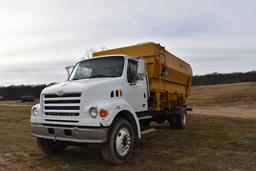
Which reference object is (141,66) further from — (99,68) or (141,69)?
(99,68)

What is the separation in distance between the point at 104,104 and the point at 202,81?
99234mm

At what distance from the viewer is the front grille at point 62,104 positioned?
7938 mm

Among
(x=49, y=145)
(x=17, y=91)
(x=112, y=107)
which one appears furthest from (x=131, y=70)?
(x=17, y=91)

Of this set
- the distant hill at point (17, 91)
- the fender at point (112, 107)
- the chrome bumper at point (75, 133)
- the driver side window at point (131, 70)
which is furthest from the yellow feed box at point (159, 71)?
the distant hill at point (17, 91)

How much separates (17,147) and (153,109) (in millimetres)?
4402

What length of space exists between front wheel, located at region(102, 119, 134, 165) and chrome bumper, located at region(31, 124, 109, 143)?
0.30 metres

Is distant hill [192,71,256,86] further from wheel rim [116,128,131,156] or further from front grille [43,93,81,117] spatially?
front grille [43,93,81,117]

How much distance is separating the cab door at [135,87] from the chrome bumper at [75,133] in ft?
5.94

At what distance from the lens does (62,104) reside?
816 cm

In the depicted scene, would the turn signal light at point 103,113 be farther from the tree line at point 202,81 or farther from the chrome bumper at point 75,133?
the tree line at point 202,81

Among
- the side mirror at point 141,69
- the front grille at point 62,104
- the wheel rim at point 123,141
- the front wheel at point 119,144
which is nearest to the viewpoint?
the front wheel at point 119,144

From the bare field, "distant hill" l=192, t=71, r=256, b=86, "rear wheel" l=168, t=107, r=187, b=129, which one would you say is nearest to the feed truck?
the bare field

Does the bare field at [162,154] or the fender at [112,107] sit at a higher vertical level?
the fender at [112,107]

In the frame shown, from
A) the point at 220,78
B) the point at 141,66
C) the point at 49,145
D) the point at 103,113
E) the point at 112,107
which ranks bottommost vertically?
the point at 49,145
